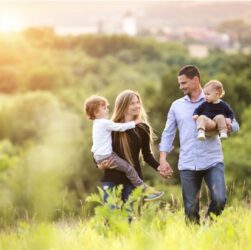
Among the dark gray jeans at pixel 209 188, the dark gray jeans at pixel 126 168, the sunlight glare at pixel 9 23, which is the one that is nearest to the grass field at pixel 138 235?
the dark gray jeans at pixel 209 188

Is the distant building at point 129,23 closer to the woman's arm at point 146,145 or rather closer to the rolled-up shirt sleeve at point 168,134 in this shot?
the rolled-up shirt sleeve at point 168,134

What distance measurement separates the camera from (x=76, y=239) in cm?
511

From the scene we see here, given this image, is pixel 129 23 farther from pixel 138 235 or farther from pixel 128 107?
pixel 138 235

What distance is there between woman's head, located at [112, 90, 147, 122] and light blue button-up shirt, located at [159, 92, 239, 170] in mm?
317

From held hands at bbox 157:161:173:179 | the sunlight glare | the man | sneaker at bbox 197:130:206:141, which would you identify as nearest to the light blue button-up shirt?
the man

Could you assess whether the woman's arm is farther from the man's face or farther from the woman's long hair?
the man's face

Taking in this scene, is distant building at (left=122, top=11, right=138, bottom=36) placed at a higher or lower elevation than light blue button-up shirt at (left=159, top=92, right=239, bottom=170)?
higher

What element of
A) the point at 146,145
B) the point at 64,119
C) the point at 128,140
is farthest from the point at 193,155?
the point at 64,119

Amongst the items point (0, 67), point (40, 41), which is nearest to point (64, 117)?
point (0, 67)

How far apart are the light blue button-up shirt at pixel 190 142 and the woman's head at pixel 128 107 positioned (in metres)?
0.32

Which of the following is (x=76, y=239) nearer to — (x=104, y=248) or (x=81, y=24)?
(x=104, y=248)

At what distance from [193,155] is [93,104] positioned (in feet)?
3.07

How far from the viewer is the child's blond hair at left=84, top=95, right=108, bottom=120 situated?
6.32m

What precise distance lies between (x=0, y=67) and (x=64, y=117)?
37424 millimetres
